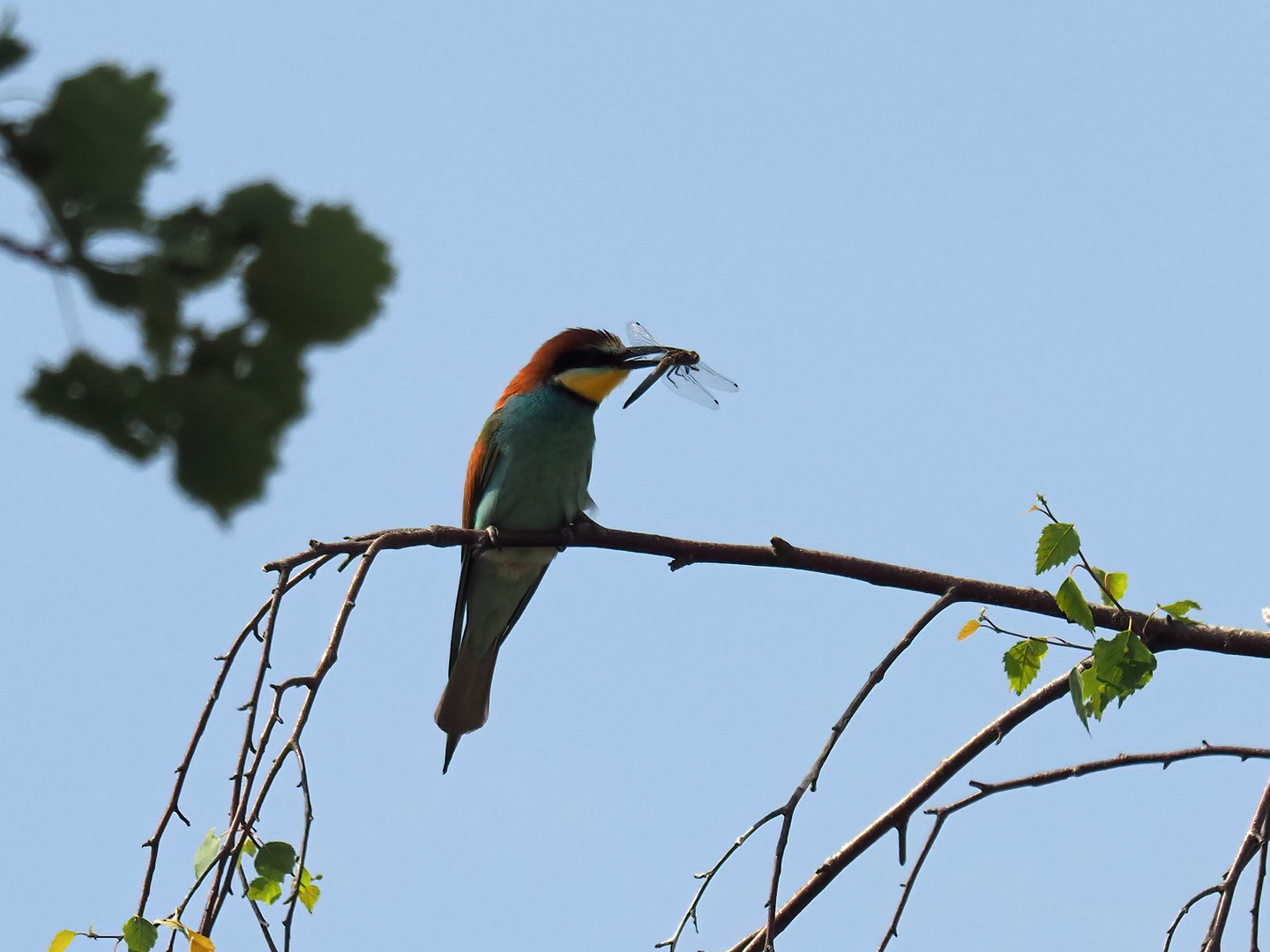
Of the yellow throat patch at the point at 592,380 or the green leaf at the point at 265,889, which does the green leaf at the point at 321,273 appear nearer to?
the green leaf at the point at 265,889

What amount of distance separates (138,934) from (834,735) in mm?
1286

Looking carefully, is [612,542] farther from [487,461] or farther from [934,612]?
[487,461]

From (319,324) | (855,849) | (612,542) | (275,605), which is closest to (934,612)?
(855,849)

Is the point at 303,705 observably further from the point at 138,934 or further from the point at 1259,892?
the point at 1259,892

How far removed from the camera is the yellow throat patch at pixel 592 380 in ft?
17.6

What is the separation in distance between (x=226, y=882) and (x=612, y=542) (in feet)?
4.32

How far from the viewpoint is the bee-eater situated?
5055 millimetres

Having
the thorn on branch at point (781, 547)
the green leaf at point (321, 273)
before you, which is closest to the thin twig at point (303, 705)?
the thorn on branch at point (781, 547)

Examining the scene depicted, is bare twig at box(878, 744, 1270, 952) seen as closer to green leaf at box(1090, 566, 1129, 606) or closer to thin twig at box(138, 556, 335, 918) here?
green leaf at box(1090, 566, 1129, 606)

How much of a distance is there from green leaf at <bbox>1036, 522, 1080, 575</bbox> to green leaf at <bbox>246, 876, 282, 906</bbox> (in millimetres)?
1631

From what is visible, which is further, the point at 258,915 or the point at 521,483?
the point at 521,483

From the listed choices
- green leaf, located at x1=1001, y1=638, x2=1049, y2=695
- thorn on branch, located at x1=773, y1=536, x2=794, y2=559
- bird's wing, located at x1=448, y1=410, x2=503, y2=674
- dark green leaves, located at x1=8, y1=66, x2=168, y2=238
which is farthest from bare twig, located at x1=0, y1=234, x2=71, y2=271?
bird's wing, located at x1=448, y1=410, x2=503, y2=674

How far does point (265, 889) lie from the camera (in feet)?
7.98

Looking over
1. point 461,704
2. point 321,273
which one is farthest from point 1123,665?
point 461,704
